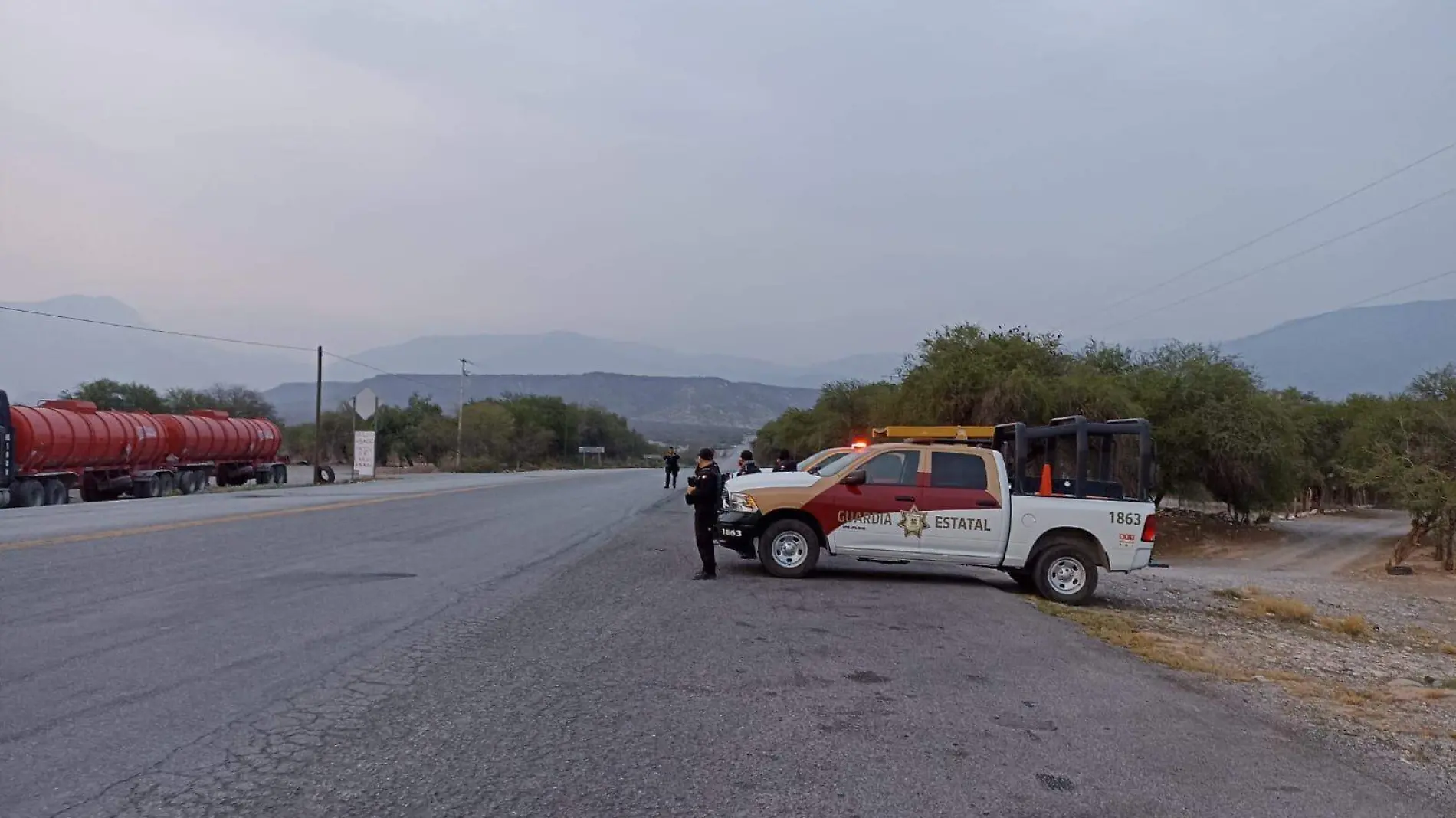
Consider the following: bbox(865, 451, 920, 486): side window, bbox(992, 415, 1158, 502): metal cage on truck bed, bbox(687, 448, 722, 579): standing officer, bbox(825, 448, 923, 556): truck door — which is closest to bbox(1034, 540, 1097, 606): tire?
bbox(992, 415, 1158, 502): metal cage on truck bed

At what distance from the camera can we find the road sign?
63.0 meters

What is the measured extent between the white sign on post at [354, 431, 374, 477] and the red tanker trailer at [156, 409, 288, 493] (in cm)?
383

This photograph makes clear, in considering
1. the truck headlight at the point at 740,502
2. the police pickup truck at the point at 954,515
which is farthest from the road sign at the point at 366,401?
the police pickup truck at the point at 954,515

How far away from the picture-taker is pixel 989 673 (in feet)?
29.3

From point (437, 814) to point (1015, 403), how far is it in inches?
1167

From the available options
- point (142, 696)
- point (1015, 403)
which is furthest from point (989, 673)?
point (1015, 403)

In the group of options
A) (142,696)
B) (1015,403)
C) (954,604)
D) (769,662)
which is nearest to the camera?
(142,696)

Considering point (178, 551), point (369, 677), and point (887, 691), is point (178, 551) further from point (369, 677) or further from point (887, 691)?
point (887, 691)

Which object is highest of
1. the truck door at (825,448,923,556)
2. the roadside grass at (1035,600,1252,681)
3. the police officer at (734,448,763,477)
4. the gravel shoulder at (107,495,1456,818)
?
the police officer at (734,448,763,477)

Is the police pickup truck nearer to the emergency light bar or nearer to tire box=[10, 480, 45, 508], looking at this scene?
the emergency light bar

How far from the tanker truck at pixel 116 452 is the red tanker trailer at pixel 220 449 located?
45 mm

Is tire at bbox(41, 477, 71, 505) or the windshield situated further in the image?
tire at bbox(41, 477, 71, 505)

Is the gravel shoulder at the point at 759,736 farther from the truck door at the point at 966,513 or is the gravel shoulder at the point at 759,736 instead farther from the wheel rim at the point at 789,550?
the wheel rim at the point at 789,550

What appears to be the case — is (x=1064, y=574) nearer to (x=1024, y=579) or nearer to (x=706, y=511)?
(x=1024, y=579)
